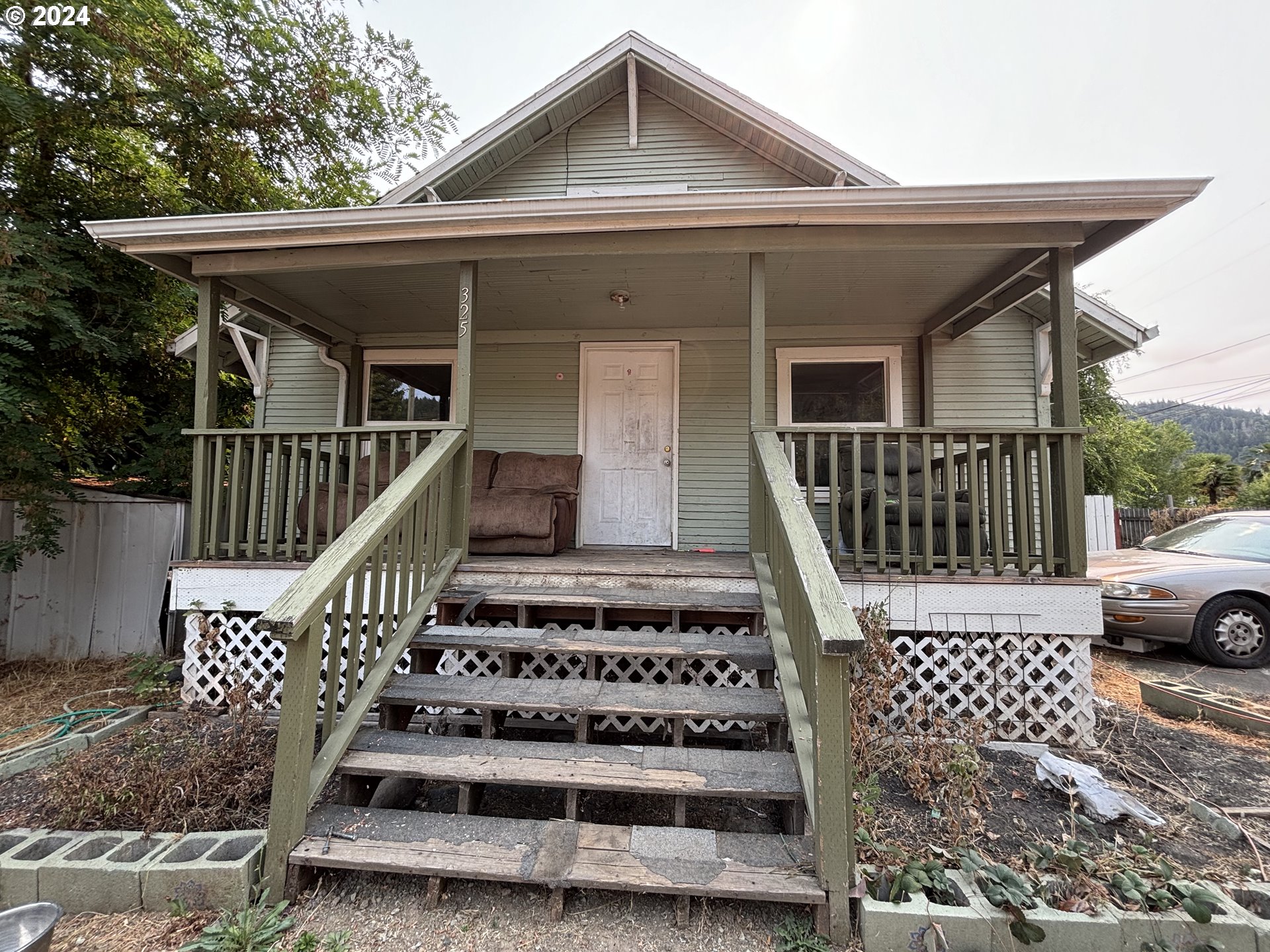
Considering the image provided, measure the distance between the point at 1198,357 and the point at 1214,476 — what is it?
12.7 meters

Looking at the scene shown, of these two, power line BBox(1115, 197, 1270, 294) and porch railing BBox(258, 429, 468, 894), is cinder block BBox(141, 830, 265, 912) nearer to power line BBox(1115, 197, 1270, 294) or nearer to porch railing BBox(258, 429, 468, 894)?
porch railing BBox(258, 429, 468, 894)

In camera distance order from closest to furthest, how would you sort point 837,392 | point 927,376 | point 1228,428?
point 927,376 → point 837,392 → point 1228,428

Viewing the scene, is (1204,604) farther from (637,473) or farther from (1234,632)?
(637,473)

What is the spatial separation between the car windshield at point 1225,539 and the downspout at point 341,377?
8.43m

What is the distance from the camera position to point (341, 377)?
5594 mm

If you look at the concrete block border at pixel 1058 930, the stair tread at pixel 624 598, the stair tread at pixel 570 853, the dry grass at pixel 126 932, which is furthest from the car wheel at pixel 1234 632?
the dry grass at pixel 126 932

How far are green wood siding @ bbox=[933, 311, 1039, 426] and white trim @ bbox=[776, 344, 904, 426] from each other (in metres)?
0.32

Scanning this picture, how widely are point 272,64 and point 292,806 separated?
26.4ft

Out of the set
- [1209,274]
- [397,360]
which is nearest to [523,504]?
[397,360]

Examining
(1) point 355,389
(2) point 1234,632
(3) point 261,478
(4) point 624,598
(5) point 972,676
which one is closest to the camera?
(4) point 624,598

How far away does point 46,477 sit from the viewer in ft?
12.9

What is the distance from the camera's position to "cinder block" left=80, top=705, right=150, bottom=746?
9.23 ft

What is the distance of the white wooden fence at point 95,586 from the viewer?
4535mm

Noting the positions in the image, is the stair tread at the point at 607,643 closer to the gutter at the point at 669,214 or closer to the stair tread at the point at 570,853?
the stair tread at the point at 570,853
